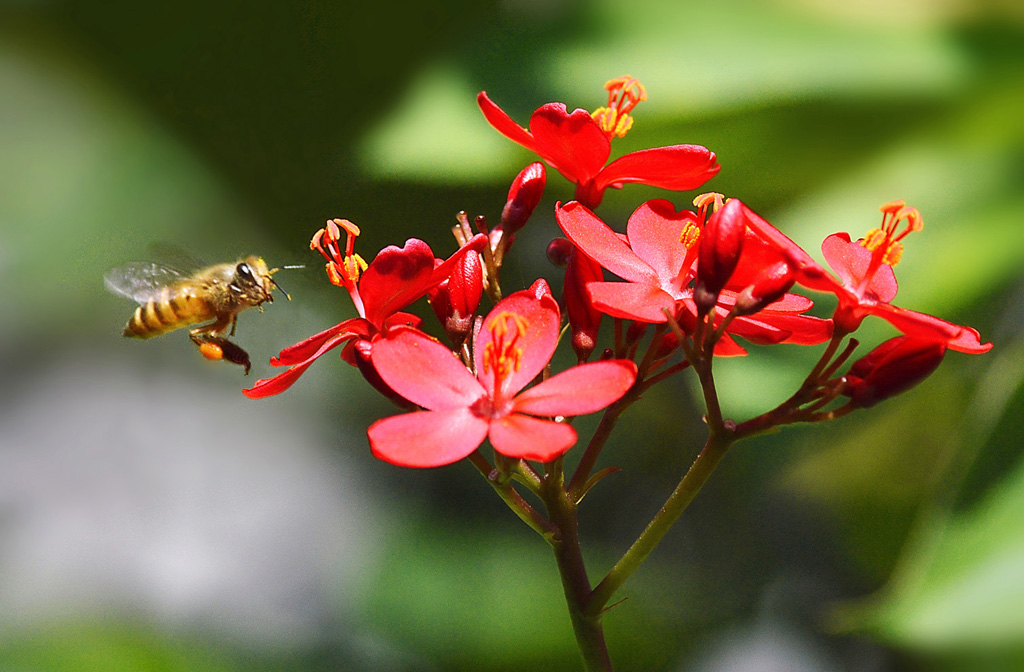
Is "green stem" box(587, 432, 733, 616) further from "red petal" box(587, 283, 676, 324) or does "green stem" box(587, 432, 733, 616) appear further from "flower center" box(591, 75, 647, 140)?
"flower center" box(591, 75, 647, 140)

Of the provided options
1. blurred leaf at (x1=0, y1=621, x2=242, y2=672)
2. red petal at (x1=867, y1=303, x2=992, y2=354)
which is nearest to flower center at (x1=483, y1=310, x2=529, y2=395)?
red petal at (x1=867, y1=303, x2=992, y2=354)

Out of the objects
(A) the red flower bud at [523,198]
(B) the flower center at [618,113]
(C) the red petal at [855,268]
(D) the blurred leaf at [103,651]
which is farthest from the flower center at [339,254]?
(D) the blurred leaf at [103,651]

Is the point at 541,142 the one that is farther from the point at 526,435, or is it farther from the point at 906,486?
the point at 906,486

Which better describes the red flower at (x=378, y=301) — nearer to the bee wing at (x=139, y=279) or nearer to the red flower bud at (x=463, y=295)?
the red flower bud at (x=463, y=295)

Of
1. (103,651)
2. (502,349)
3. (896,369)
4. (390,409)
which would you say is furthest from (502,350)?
(103,651)

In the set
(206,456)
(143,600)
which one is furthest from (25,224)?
(143,600)

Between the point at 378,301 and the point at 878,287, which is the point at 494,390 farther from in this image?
the point at 878,287
